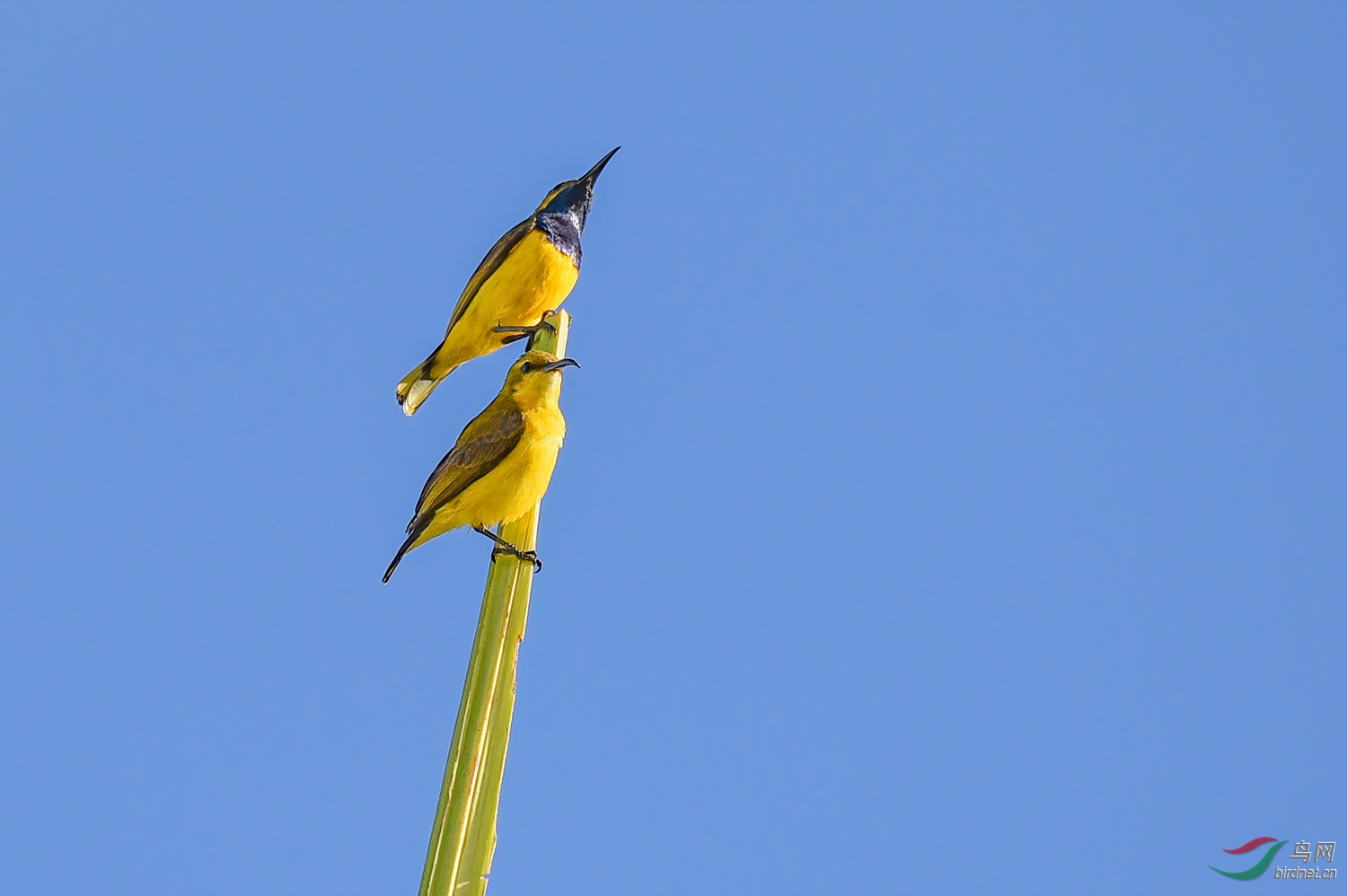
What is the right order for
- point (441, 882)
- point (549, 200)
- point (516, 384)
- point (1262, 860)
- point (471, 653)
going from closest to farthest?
point (441, 882)
point (471, 653)
point (516, 384)
point (549, 200)
point (1262, 860)

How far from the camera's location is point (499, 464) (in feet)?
19.2

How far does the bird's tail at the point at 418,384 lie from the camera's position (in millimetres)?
7199

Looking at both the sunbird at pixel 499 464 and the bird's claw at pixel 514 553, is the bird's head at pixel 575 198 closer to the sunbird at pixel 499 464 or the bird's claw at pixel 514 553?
the sunbird at pixel 499 464

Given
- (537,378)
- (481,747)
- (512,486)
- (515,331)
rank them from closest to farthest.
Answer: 1. (481,747)
2. (512,486)
3. (537,378)
4. (515,331)

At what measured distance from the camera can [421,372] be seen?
23.9 feet

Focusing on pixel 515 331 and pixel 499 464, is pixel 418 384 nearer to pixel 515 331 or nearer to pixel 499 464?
pixel 515 331

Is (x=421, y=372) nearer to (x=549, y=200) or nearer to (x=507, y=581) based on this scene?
(x=549, y=200)

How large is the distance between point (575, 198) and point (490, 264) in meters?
A: 0.89

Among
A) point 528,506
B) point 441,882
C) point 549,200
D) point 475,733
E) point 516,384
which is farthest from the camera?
point 549,200

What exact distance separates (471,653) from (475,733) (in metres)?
0.33

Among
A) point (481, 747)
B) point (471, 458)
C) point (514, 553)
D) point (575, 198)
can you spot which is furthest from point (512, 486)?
point (575, 198)

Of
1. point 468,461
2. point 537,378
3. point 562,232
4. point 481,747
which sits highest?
point 562,232

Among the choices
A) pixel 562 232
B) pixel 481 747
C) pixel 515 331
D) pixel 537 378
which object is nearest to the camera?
pixel 481 747

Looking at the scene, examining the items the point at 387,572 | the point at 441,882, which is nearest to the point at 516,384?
the point at 387,572
